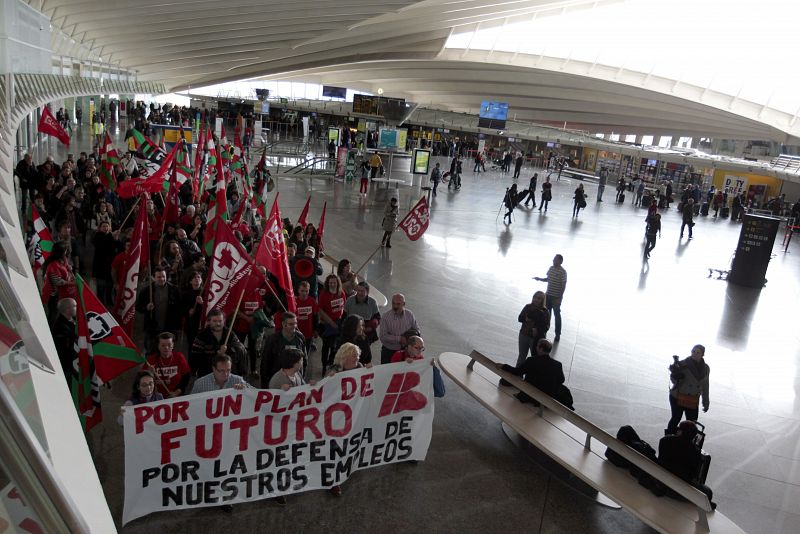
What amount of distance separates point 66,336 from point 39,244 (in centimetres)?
329

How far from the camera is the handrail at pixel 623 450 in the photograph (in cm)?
583

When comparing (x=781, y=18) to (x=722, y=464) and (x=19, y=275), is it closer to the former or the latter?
(x=722, y=464)

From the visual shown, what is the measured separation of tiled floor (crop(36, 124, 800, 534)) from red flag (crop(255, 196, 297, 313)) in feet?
7.89

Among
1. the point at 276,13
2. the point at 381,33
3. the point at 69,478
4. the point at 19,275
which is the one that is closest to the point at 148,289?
the point at 19,275

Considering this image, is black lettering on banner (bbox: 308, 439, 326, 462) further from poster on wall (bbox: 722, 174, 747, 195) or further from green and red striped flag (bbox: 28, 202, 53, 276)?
poster on wall (bbox: 722, 174, 747, 195)

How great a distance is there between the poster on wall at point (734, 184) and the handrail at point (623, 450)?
119 ft

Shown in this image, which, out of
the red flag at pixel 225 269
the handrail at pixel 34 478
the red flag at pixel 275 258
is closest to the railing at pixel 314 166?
the red flag at pixel 275 258

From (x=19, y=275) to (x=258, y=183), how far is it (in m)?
14.5

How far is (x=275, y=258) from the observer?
8.73 m

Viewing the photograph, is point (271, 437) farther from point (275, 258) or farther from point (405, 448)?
point (275, 258)

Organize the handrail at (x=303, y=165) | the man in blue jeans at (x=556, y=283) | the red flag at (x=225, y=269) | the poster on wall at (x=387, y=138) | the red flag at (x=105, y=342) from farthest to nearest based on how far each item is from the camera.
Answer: the poster on wall at (x=387, y=138) → the handrail at (x=303, y=165) → the man in blue jeans at (x=556, y=283) → the red flag at (x=225, y=269) → the red flag at (x=105, y=342)

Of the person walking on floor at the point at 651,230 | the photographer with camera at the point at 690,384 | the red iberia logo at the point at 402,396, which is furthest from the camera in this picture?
the person walking on floor at the point at 651,230

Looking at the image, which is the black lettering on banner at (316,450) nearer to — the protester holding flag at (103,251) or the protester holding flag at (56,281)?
the protester holding flag at (56,281)

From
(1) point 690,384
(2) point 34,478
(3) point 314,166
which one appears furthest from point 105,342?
(3) point 314,166
